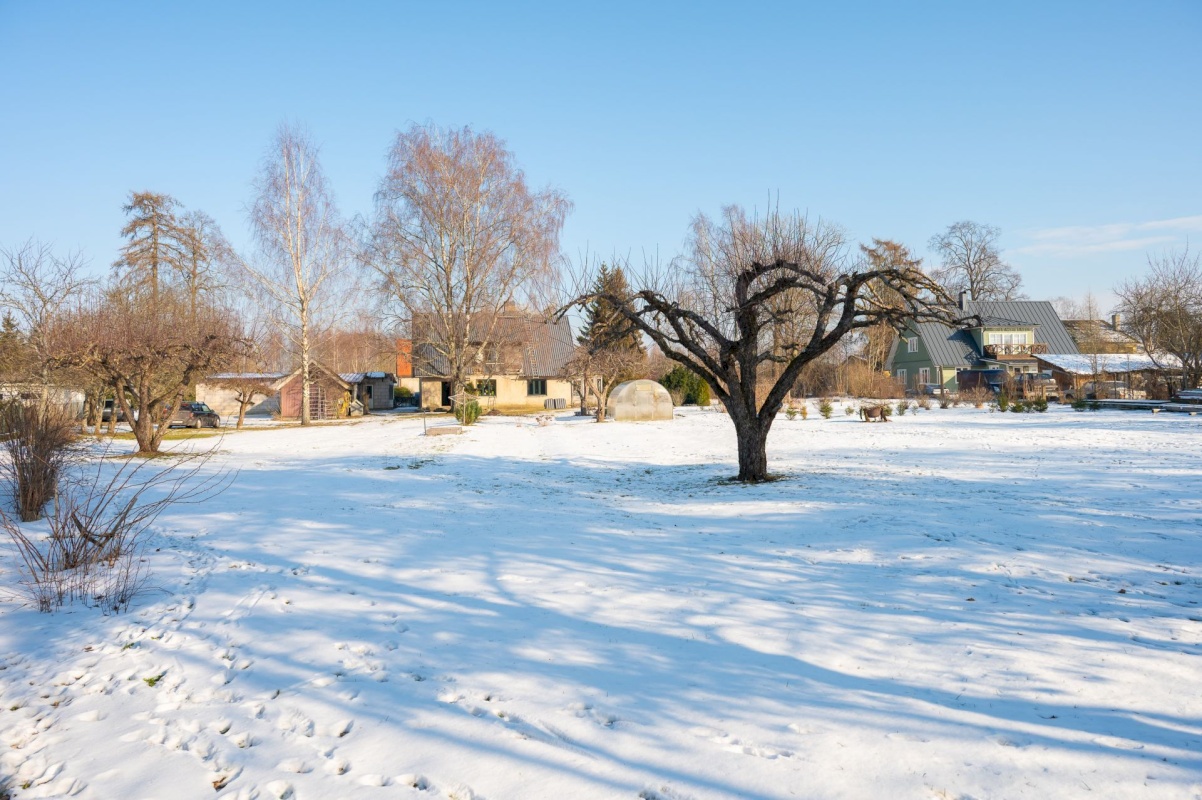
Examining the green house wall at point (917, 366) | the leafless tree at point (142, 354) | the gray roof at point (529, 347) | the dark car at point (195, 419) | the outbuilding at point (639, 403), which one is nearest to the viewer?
the leafless tree at point (142, 354)

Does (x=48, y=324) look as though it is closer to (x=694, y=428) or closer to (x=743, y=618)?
(x=694, y=428)

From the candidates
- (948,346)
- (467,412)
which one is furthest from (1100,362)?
(467,412)

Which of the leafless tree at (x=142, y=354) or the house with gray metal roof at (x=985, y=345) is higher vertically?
the house with gray metal roof at (x=985, y=345)

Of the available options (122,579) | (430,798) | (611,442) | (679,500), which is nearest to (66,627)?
(122,579)

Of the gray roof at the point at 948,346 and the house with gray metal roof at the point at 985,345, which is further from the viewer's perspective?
the gray roof at the point at 948,346

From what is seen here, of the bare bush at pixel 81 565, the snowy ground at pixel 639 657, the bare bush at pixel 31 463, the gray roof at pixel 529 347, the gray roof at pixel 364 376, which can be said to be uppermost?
the gray roof at pixel 529 347

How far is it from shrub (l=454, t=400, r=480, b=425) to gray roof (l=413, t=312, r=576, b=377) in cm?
464

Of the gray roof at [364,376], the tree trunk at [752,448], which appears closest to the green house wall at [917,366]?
the gray roof at [364,376]

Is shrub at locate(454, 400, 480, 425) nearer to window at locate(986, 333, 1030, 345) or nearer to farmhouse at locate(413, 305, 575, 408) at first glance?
farmhouse at locate(413, 305, 575, 408)

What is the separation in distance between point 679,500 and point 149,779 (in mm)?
7984

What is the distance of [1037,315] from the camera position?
190 ft

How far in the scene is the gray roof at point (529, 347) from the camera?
35000mm

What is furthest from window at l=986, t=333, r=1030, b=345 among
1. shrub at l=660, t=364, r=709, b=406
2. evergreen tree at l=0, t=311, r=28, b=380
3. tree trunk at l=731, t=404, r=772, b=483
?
evergreen tree at l=0, t=311, r=28, b=380

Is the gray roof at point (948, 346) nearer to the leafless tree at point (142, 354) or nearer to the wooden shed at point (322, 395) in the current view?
the wooden shed at point (322, 395)
